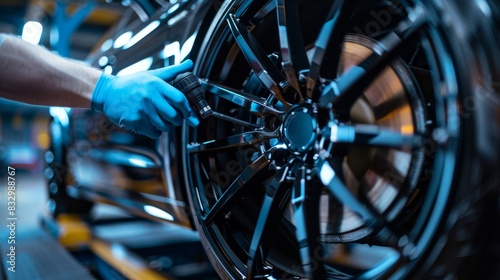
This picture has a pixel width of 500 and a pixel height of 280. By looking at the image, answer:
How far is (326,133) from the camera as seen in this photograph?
951 millimetres

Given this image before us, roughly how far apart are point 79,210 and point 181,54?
2192 millimetres

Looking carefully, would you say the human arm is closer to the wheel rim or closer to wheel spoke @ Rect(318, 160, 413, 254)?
the wheel rim

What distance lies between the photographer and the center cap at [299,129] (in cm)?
97

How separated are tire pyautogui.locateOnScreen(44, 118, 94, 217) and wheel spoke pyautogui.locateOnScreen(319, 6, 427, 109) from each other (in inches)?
89.3

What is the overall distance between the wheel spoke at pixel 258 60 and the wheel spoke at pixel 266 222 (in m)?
0.20

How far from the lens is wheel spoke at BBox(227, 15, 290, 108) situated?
3.47ft

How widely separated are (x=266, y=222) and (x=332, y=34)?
472 mm

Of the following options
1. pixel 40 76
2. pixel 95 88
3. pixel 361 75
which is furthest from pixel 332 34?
pixel 40 76

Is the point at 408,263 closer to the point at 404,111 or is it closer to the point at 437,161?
the point at 437,161

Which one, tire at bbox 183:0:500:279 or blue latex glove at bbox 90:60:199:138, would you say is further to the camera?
blue latex glove at bbox 90:60:199:138

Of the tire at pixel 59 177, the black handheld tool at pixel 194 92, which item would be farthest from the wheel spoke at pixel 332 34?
the tire at pixel 59 177

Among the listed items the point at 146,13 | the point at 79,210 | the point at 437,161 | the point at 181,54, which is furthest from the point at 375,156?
the point at 79,210

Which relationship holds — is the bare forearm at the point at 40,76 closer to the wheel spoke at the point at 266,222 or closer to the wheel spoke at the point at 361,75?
the wheel spoke at the point at 266,222

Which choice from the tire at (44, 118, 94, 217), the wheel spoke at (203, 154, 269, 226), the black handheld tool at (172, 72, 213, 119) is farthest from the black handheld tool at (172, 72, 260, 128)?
the tire at (44, 118, 94, 217)
